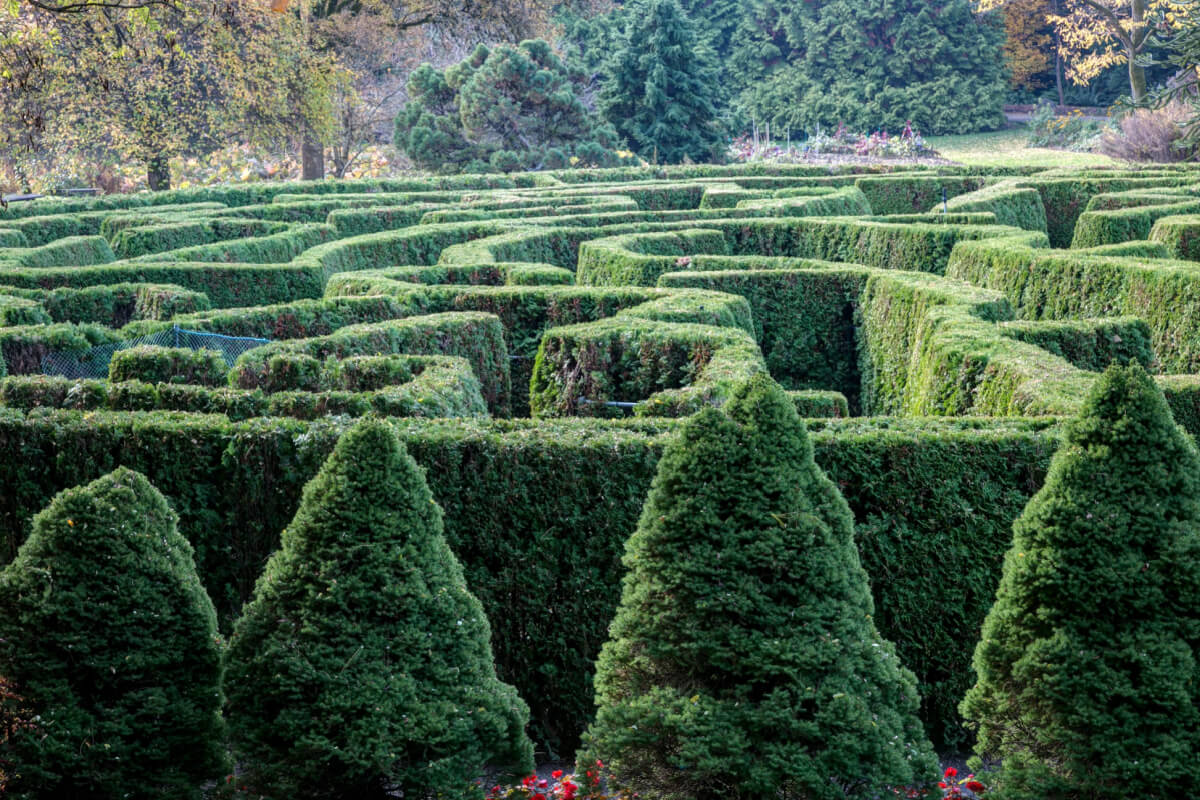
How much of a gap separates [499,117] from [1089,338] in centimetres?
2796

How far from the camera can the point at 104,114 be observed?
103 feet

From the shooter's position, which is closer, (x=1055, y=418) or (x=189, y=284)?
(x=1055, y=418)

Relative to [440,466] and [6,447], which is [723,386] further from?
[6,447]

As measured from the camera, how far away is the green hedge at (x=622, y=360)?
1085cm

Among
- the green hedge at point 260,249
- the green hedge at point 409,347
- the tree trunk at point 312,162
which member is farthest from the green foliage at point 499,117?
the green hedge at point 409,347

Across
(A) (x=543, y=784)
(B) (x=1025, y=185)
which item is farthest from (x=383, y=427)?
(B) (x=1025, y=185)

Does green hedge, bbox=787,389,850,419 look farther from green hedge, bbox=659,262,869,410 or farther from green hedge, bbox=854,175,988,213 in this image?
green hedge, bbox=854,175,988,213

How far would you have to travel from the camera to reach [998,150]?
164 feet

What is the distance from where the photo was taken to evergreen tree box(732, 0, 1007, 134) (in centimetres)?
5484

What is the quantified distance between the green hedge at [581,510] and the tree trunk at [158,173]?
2840 centimetres

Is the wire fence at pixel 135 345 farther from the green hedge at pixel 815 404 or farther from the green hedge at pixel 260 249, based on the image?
the green hedge at pixel 260 249

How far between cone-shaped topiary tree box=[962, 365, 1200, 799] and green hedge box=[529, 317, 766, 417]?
5.60m

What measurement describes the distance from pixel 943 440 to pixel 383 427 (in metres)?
3.37

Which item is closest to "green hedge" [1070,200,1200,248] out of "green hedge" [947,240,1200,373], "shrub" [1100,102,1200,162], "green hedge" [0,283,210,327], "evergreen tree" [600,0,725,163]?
"green hedge" [947,240,1200,373]
